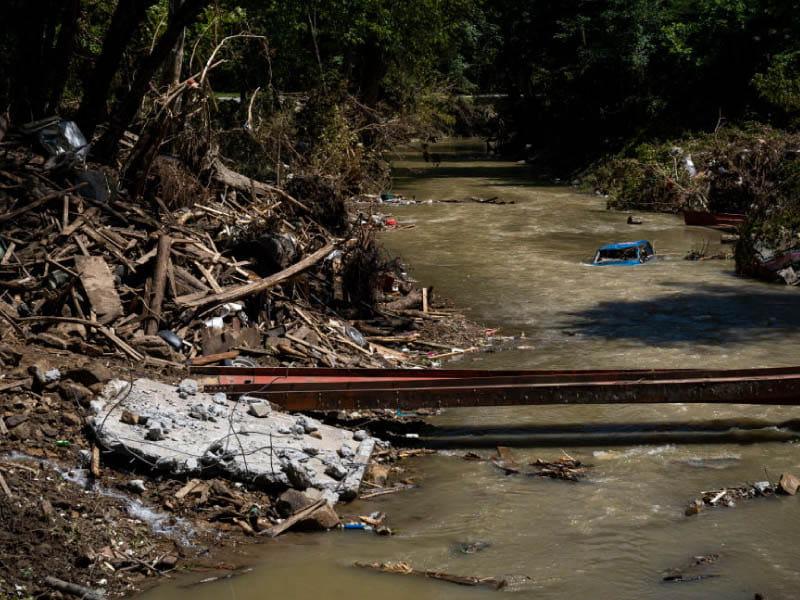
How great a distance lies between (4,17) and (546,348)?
8.98 metres

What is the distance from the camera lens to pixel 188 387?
343 inches

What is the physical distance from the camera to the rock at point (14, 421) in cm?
749

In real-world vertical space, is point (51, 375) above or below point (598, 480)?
above

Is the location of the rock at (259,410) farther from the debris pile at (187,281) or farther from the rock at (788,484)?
the rock at (788,484)

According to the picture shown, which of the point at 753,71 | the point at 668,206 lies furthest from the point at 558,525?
the point at 753,71

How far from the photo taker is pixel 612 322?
1439 cm

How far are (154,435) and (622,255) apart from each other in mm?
13214

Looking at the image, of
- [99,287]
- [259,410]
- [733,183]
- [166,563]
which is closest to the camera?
[166,563]

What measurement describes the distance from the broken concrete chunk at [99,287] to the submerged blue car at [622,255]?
35.8ft

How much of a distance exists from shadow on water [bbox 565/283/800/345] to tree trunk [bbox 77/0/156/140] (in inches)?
279

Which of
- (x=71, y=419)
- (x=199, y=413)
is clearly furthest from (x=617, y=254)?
(x=71, y=419)

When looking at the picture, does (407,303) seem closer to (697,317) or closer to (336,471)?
(697,317)

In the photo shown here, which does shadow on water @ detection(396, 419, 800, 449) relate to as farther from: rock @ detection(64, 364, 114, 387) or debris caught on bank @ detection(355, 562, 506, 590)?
rock @ detection(64, 364, 114, 387)

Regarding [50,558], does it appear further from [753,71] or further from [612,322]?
[753,71]
